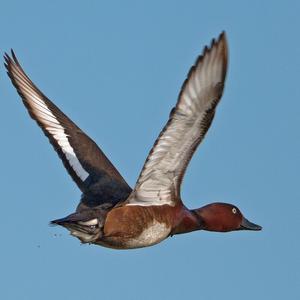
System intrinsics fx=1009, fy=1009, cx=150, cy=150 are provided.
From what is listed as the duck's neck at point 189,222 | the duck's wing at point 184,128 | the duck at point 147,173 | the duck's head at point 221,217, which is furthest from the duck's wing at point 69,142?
the duck's wing at point 184,128

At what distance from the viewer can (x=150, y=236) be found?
13.1 metres

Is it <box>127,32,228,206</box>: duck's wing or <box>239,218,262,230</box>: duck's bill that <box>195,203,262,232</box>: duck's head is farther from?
<box>127,32,228,206</box>: duck's wing

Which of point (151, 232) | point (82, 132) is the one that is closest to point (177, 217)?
point (151, 232)

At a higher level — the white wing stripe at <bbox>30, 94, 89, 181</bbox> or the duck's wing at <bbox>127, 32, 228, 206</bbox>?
the white wing stripe at <bbox>30, 94, 89, 181</bbox>

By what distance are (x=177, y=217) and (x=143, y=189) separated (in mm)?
867

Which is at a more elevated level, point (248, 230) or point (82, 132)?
point (82, 132)

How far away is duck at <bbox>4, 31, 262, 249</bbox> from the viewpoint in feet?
36.4

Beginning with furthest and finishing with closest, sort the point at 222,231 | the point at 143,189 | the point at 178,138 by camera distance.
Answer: the point at 222,231 → the point at 143,189 → the point at 178,138

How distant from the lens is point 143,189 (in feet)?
42.1

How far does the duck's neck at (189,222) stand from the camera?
13.6m

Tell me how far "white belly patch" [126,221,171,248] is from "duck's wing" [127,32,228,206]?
0.36m

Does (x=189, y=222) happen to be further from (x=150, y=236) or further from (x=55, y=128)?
(x=55, y=128)

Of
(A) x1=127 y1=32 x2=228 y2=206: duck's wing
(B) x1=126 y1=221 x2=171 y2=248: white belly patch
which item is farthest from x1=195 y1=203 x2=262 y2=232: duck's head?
(A) x1=127 y1=32 x2=228 y2=206: duck's wing

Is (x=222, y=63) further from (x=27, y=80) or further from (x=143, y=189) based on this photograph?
(x=27, y=80)
